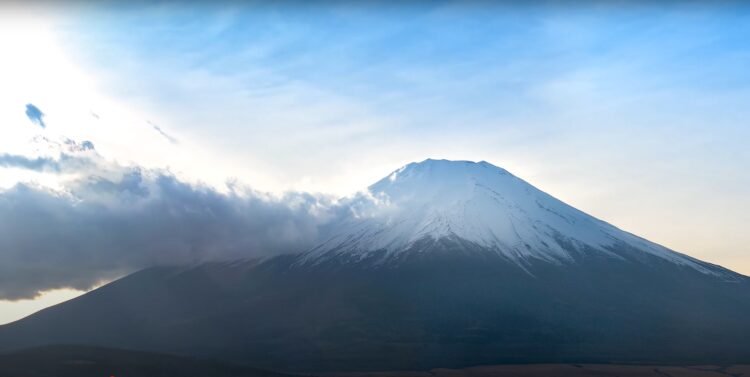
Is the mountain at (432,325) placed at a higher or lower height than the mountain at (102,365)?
higher

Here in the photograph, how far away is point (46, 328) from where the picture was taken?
188 m

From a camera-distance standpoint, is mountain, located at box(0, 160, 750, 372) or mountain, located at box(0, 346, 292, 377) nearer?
mountain, located at box(0, 346, 292, 377)

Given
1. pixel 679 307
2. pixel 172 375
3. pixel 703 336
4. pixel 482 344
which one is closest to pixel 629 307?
pixel 679 307

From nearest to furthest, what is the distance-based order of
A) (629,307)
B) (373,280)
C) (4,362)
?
(4,362) → (629,307) → (373,280)

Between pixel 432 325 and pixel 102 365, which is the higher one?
pixel 432 325

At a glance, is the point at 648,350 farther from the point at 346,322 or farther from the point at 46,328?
the point at 46,328

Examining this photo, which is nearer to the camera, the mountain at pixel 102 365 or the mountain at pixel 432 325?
the mountain at pixel 102 365

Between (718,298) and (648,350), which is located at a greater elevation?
(718,298)

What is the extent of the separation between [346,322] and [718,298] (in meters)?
90.1

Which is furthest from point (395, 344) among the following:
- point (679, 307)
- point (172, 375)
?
point (679, 307)

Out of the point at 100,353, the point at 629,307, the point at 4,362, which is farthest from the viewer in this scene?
the point at 629,307

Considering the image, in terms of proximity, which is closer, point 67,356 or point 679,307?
point 67,356

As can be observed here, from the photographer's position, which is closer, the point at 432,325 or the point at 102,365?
the point at 102,365

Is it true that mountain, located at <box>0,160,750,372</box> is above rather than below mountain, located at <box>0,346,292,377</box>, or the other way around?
above
